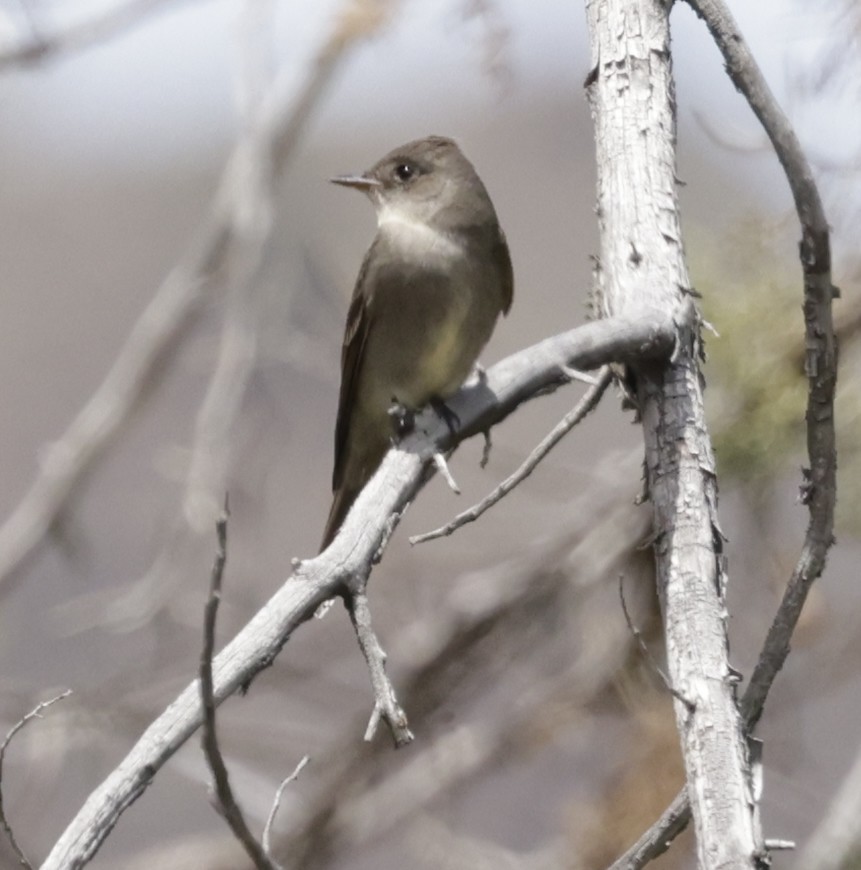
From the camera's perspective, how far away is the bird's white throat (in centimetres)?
449

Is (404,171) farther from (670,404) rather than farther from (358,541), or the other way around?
(358,541)

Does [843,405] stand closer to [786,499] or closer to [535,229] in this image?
[786,499]

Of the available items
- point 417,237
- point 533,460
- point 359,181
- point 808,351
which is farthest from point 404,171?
point 808,351

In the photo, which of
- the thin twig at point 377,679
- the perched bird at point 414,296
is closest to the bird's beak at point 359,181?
the perched bird at point 414,296

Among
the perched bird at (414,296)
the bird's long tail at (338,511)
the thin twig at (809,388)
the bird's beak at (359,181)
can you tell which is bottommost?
the thin twig at (809,388)

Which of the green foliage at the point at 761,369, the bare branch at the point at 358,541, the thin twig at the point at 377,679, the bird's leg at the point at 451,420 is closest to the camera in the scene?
the bare branch at the point at 358,541

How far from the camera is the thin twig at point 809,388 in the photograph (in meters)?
2.57

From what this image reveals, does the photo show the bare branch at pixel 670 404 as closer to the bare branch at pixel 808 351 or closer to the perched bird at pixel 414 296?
the bare branch at pixel 808 351

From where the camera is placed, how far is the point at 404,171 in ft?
15.8

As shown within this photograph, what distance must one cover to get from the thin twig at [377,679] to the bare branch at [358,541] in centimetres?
4

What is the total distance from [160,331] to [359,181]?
721mm

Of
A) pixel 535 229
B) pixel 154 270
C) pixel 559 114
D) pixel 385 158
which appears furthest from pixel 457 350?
pixel 154 270

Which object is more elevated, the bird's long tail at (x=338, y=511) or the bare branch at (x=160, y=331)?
the bare branch at (x=160, y=331)

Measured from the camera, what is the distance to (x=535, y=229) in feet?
30.4
